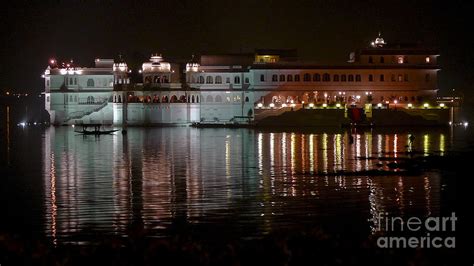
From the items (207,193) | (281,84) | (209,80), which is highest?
(209,80)

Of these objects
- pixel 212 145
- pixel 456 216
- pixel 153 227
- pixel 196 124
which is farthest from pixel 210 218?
pixel 196 124

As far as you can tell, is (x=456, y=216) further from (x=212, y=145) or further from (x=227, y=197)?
(x=212, y=145)

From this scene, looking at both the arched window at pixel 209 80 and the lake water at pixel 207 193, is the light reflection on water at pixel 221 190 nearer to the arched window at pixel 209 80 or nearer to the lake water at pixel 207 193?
the lake water at pixel 207 193

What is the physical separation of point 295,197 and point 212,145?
81.9ft

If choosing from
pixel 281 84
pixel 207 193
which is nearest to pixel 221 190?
pixel 207 193

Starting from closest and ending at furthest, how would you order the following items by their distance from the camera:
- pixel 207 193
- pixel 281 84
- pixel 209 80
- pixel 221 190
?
pixel 207 193 → pixel 221 190 → pixel 281 84 → pixel 209 80

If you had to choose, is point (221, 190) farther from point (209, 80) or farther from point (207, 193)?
point (209, 80)

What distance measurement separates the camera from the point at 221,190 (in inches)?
907

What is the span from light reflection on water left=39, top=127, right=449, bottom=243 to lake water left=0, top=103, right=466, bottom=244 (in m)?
0.03

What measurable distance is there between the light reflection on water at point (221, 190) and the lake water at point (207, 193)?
0.03 m

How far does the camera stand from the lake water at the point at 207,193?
55.7 feet

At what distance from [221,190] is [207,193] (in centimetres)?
78

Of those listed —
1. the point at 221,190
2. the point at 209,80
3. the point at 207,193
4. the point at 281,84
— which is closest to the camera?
the point at 207,193

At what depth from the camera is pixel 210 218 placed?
698 inches
